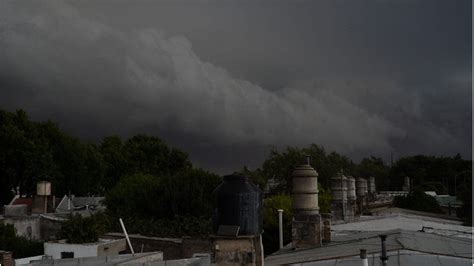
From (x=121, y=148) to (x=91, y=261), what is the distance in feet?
185

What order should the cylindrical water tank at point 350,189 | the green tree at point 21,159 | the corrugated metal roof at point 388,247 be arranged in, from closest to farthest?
the corrugated metal roof at point 388,247
the cylindrical water tank at point 350,189
the green tree at point 21,159

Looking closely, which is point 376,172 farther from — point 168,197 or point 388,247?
point 388,247

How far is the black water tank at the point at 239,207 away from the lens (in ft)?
25.2

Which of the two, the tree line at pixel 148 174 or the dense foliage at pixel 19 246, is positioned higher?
the tree line at pixel 148 174

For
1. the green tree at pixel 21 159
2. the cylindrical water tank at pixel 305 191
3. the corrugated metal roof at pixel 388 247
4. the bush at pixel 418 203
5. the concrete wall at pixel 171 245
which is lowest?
the concrete wall at pixel 171 245

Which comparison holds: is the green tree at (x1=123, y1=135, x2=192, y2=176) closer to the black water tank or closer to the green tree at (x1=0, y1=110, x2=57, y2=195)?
the green tree at (x1=0, y1=110, x2=57, y2=195)

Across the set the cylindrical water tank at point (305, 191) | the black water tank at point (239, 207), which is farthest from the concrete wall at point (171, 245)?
the black water tank at point (239, 207)

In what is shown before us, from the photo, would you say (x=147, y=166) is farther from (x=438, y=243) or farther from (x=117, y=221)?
(x=438, y=243)

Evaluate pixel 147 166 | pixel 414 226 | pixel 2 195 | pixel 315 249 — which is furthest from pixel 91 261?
pixel 147 166

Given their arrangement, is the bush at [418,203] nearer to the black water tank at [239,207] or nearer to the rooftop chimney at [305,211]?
the rooftop chimney at [305,211]

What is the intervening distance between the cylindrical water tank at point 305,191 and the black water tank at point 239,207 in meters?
5.24

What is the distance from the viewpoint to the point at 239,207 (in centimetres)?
771

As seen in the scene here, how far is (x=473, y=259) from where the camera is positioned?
9.07 meters

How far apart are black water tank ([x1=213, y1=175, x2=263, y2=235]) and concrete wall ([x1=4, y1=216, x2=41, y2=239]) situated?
26619 millimetres
